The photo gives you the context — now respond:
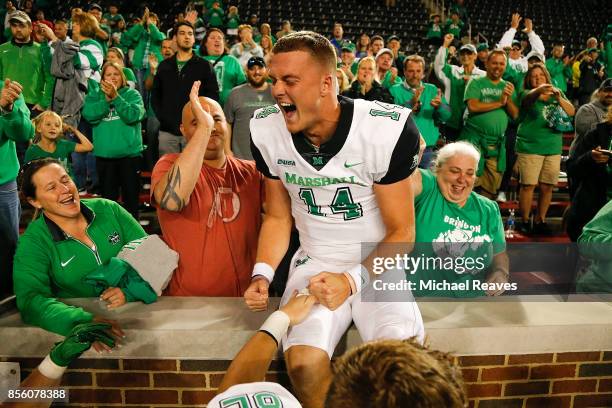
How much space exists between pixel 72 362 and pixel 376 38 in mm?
7472

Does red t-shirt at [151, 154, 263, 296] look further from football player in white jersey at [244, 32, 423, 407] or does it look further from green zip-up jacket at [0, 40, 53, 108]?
green zip-up jacket at [0, 40, 53, 108]

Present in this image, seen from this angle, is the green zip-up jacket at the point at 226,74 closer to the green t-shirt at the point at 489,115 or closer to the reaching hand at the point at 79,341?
the green t-shirt at the point at 489,115

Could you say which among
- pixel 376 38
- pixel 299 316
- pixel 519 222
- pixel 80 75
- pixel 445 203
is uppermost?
pixel 376 38

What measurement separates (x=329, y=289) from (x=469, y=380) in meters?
0.82

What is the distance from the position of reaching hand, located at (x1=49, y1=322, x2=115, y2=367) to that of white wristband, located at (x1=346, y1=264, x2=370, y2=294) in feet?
3.13

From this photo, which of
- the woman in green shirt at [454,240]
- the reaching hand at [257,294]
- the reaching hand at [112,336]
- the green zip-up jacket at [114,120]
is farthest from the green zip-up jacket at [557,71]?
the reaching hand at [112,336]

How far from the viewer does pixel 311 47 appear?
75.1 inches

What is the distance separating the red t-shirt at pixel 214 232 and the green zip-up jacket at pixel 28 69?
432cm

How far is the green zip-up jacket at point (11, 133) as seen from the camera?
3.04 m

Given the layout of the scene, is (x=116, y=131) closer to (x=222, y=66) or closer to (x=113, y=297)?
(x=222, y=66)

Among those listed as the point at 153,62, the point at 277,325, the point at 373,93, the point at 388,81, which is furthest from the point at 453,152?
the point at 153,62

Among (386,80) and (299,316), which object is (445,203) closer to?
(299,316)

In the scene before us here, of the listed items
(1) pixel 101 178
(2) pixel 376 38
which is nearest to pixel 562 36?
(2) pixel 376 38

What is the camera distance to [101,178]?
16.9 ft
